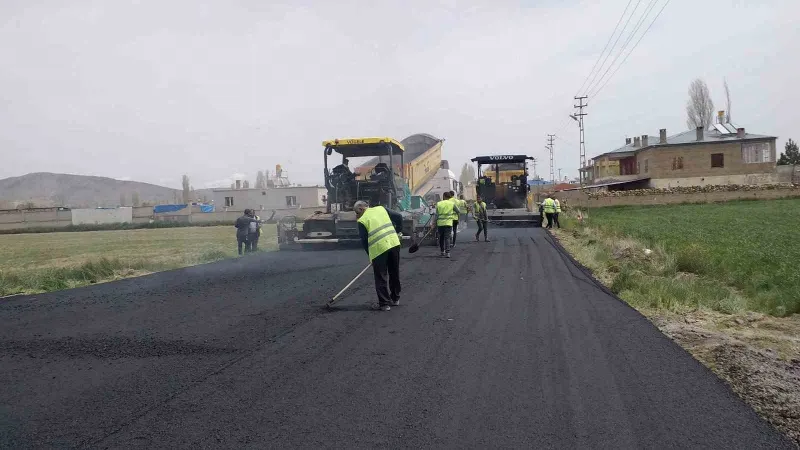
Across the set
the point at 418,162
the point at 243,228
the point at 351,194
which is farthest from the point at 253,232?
the point at 418,162

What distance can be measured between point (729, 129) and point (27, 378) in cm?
5991

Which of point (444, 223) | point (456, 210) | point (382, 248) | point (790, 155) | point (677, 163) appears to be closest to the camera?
point (382, 248)

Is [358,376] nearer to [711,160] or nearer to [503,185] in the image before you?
[503,185]

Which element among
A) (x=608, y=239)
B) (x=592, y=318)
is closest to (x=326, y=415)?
(x=592, y=318)

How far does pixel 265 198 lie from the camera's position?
31938 millimetres

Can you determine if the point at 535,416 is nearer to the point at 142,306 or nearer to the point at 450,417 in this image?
the point at 450,417

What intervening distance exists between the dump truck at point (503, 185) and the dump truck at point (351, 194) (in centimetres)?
963

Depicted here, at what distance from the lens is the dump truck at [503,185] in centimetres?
Answer: 2545

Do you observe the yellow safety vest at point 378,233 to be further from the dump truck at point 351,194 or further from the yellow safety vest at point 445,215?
the dump truck at point 351,194

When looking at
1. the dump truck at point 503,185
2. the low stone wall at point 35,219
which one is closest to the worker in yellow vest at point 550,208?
the dump truck at point 503,185

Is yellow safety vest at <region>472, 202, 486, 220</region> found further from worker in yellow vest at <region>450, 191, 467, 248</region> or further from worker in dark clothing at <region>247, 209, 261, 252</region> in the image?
worker in dark clothing at <region>247, 209, 261, 252</region>

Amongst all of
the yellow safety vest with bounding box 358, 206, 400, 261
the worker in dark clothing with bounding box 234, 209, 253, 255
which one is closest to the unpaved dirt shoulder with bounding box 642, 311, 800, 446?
the yellow safety vest with bounding box 358, 206, 400, 261

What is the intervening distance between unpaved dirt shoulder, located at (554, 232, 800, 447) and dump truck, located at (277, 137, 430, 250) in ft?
30.5

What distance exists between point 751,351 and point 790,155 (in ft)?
232
